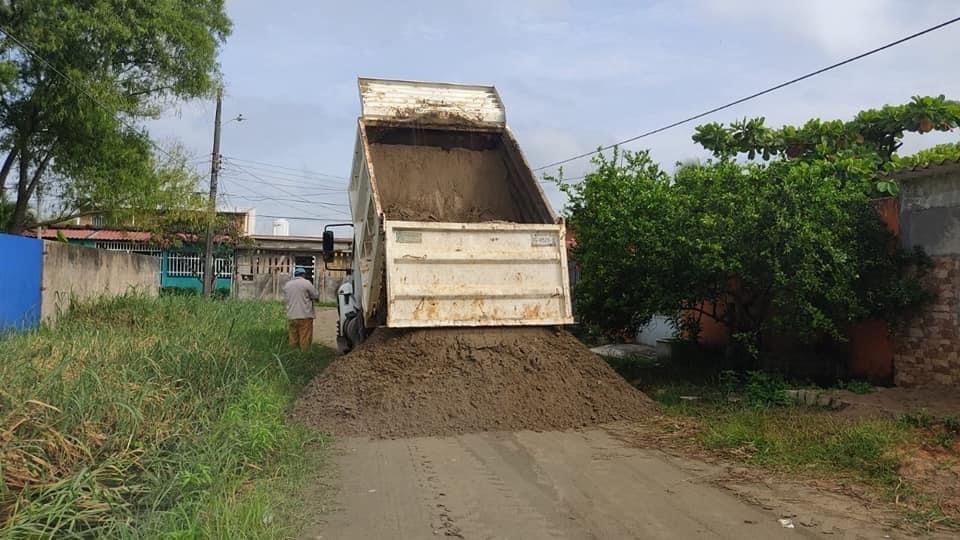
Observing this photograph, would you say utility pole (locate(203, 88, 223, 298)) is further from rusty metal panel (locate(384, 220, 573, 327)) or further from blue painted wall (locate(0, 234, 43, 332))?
rusty metal panel (locate(384, 220, 573, 327))

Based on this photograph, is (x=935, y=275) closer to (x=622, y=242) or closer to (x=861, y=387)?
(x=861, y=387)

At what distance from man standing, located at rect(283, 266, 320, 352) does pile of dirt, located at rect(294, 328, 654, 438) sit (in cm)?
447

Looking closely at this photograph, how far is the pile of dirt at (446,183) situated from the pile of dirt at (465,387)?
6.48 ft

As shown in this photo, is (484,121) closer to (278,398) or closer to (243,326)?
(278,398)

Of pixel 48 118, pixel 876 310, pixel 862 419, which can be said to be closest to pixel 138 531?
pixel 862 419

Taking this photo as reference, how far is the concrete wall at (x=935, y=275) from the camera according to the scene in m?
8.27

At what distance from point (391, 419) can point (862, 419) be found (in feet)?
13.8

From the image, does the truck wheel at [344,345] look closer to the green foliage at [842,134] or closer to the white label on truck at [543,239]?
the white label on truck at [543,239]

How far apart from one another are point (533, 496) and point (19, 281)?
10301 millimetres

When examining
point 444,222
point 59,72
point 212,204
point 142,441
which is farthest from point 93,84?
point 142,441

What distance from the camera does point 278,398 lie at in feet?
25.2

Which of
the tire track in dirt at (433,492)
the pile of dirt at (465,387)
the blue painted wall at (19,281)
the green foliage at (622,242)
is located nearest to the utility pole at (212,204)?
the blue painted wall at (19,281)

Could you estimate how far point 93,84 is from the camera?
55.2ft

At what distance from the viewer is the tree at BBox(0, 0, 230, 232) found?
52.5ft
